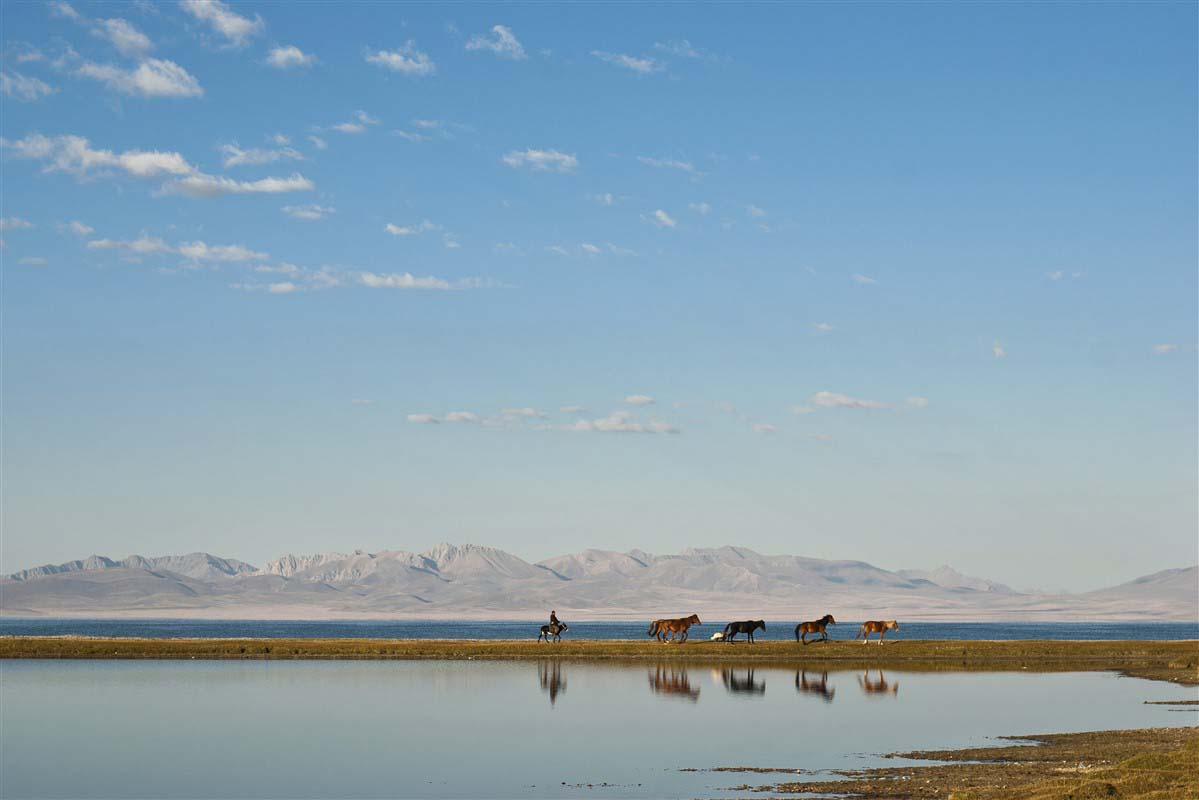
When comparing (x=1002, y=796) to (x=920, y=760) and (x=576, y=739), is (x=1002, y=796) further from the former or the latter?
(x=576, y=739)

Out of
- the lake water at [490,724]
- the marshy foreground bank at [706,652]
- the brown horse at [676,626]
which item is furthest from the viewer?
the brown horse at [676,626]

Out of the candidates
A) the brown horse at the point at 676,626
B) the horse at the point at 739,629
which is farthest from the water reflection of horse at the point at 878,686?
the brown horse at the point at 676,626

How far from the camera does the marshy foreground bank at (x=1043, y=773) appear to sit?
25.2 metres

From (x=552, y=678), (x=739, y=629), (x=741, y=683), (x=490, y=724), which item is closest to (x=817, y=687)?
(x=741, y=683)

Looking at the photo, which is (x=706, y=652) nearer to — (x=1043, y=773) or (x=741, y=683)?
(x=741, y=683)

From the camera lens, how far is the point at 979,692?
52844mm

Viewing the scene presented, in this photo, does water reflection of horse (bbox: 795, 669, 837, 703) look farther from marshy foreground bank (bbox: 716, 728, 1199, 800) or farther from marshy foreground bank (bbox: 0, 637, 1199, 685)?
marshy foreground bank (bbox: 716, 728, 1199, 800)

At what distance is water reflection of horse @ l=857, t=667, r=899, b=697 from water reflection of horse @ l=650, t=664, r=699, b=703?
7293 millimetres

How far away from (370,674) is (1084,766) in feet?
126

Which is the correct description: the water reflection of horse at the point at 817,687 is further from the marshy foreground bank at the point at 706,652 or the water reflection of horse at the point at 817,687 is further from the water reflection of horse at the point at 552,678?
the water reflection of horse at the point at 552,678

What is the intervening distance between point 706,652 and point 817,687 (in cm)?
1939

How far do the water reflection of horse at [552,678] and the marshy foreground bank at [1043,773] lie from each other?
17936 mm

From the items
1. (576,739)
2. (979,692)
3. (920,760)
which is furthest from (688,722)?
(979,692)

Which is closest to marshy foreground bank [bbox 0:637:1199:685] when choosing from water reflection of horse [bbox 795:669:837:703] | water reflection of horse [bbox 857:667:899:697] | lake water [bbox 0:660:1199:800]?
lake water [bbox 0:660:1199:800]
